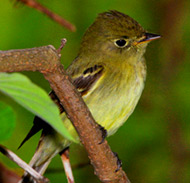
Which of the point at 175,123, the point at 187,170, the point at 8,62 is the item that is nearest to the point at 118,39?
the point at 175,123

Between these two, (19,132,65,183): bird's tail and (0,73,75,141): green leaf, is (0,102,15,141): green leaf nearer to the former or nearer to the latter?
(0,73,75,141): green leaf

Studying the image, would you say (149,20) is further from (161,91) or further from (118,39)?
(118,39)

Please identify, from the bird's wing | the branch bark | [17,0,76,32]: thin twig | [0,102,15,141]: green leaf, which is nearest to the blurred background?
the bird's wing

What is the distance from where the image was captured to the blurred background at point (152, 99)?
179 inches

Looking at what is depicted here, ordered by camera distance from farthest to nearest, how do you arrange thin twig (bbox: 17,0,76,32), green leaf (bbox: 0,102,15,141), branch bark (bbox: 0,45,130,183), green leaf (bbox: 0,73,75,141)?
thin twig (bbox: 17,0,76,32) → branch bark (bbox: 0,45,130,183) → green leaf (bbox: 0,102,15,141) → green leaf (bbox: 0,73,75,141)

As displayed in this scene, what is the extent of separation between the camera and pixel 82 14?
4.62 meters

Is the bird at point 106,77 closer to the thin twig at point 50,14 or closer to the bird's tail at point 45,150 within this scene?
the bird's tail at point 45,150

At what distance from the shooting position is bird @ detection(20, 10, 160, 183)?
3.30m

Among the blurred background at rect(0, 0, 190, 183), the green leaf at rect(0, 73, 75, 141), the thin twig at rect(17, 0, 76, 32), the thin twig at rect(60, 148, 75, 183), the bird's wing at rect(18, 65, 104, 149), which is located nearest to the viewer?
the green leaf at rect(0, 73, 75, 141)

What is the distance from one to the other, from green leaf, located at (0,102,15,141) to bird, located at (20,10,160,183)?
1.68 m

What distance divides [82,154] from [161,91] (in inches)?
45.8

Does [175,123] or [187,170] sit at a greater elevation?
[175,123]

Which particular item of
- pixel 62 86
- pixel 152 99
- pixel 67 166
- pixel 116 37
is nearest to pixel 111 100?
pixel 67 166

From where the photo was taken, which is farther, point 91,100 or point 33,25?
point 33,25
